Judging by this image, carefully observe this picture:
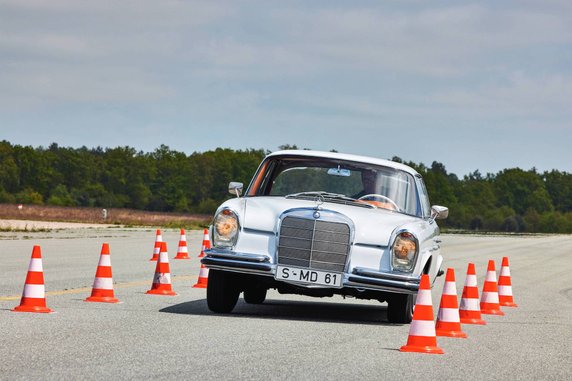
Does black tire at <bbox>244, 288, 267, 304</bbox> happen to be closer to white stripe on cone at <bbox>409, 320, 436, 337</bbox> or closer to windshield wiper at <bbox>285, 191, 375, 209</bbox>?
windshield wiper at <bbox>285, 191, 375, 209</bbox>

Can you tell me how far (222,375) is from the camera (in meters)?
7.40

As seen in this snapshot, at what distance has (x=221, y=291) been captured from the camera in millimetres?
11953

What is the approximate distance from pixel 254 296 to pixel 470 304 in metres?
2.57

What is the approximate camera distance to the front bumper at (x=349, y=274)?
1135 centimetres

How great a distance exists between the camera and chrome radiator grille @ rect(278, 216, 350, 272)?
1149 cm

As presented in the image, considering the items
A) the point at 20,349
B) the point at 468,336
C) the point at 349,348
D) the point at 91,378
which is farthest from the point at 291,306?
the point at 91,378

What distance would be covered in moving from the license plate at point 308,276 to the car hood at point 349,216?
1.34 feet

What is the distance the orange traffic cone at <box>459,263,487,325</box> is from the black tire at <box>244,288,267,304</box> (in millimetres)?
2331

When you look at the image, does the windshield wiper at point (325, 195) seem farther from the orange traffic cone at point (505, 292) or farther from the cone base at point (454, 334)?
the orange traffic cone at point (505, 292)

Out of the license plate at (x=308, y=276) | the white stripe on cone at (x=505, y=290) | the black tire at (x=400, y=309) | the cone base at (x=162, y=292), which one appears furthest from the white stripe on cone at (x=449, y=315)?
the white stripe on cone at (x=505, y=290)

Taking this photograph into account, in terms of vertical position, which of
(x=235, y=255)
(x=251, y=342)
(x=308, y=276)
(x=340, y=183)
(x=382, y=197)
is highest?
(x=340, y=183)

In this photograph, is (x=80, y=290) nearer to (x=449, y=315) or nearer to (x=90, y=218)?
(x=449, y=315)

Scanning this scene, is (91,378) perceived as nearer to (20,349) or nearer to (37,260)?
(20,349)

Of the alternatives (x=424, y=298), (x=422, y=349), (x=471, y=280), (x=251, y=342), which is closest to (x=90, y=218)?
(x=471, y=280)
